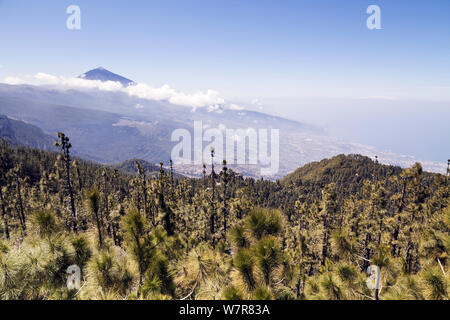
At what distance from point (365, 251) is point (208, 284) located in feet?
117

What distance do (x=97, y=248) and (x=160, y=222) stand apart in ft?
49.2

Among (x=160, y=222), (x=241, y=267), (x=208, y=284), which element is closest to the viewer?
(x=241, y=267)

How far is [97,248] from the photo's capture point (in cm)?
870

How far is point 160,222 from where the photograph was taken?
23.3 meters
